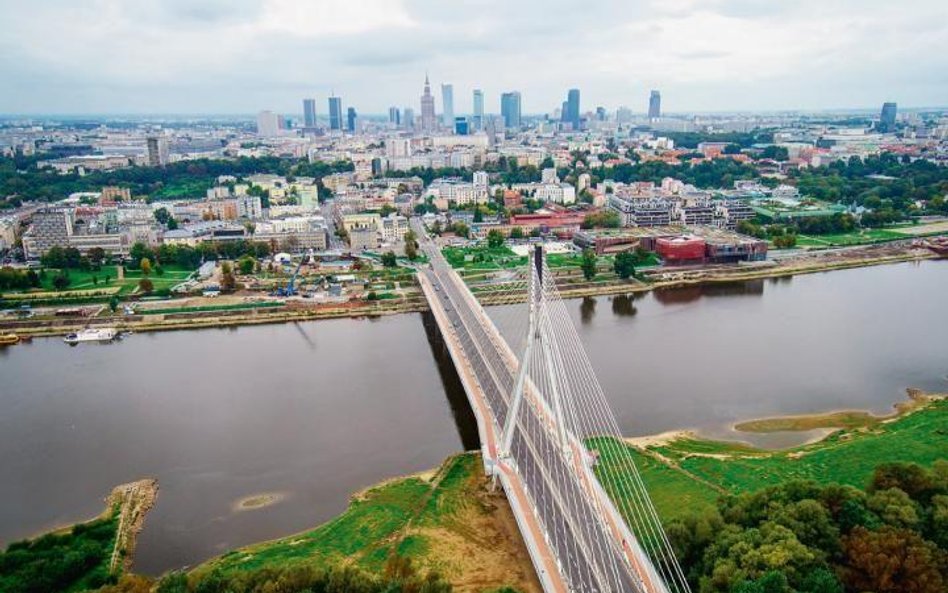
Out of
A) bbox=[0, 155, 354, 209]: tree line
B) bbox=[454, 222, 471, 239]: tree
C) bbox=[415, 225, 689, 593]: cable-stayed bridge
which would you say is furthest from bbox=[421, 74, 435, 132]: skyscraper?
bbox=[415, 225, 689, 593]: cable-stayed bridge

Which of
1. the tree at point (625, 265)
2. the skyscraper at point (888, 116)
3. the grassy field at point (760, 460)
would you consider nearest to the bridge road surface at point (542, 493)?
the grassy field at point (760, 460)

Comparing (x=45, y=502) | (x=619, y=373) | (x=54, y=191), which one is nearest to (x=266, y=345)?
(x=45, y=502)

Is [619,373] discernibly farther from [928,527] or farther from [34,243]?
[34,243]

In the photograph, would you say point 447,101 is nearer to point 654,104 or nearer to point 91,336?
point 654,104

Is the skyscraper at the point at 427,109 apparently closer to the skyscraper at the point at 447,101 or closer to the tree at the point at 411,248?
the skyscraper at the point at 447,101

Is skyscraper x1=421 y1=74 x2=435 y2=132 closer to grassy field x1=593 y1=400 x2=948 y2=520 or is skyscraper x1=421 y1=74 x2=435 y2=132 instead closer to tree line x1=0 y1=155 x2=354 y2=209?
tree line x1=0 y1=155 x2=354 y2=209
